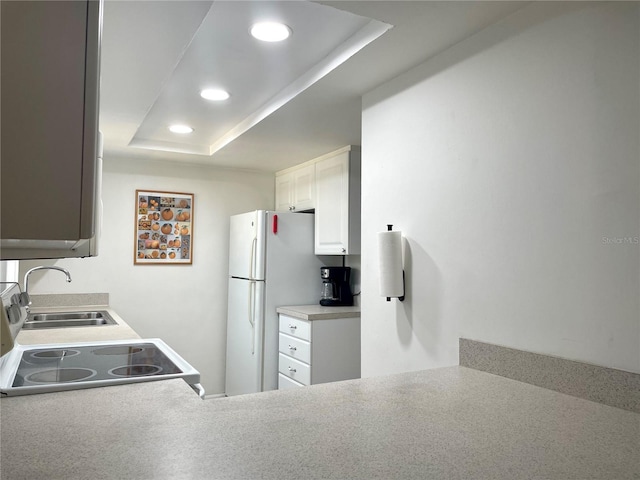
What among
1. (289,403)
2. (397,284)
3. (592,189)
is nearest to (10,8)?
(289,403)

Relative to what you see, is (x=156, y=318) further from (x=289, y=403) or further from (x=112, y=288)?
(x=289, y=403)

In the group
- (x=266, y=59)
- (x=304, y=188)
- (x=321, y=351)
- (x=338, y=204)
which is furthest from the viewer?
(x=304, y=188)

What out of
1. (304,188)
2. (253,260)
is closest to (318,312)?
(253,260)

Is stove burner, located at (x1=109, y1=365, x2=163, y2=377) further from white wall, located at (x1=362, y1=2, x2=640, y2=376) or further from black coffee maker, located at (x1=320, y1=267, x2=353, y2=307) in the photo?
black coffee maker, located at (x1=320, y1=267, x2=353, y2=307)

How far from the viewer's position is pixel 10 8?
533mm

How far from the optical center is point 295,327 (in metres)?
3.41

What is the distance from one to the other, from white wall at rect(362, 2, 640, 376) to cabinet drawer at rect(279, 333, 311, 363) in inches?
44.1

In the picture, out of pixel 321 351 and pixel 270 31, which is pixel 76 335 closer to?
pixel 321 351

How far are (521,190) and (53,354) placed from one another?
1898 millimetres

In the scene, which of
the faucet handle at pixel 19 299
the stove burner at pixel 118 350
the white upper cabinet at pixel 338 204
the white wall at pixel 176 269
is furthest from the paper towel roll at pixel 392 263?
the white wall at pixel 176 269

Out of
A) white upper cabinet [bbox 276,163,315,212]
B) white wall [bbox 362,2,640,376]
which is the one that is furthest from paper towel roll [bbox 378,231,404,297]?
white upper cabinet [bbox 276,163,315,212]

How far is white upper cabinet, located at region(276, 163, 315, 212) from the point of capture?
392 centimetres

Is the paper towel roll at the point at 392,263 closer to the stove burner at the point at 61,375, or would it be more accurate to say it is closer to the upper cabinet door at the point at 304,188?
the stove burner at the point at 61,375

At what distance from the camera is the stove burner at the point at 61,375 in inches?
59.7
